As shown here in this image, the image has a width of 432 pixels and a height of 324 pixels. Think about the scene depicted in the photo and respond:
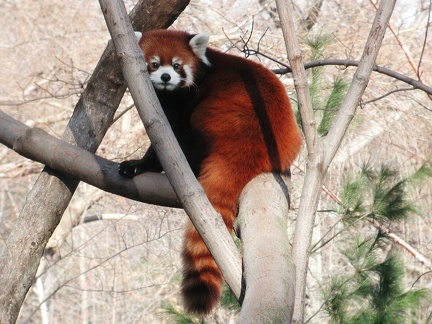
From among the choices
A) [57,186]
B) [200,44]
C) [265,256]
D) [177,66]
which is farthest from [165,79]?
[265,256]

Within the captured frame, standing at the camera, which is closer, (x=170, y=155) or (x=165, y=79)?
(x=170, y=155)

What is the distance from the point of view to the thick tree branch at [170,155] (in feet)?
5.67

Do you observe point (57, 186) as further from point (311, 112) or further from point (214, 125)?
point (311, 112)

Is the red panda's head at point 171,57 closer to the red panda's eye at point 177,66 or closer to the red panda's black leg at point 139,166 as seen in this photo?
the red panda's eye at point 177,66

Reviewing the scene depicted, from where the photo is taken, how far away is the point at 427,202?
6.31 m

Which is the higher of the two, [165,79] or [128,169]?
[165,79]

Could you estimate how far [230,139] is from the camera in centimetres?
247

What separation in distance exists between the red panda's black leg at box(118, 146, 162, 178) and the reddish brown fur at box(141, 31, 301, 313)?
24 centimetres

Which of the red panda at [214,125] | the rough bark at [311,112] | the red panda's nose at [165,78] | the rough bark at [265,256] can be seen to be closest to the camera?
the rough bark at [265,256]

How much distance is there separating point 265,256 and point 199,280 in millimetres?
489

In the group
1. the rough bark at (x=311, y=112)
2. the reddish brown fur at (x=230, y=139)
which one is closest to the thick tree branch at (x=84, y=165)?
the reddish brown fur at (x=230, y=139)

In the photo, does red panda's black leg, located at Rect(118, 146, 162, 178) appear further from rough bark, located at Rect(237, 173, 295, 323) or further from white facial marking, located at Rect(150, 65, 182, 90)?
rough bark, located at Rect(237, 173, 295, 323)

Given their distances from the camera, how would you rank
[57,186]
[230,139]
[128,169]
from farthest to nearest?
[57,186]
[128,169]
[230,139]

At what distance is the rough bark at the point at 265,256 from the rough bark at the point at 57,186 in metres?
1.20
